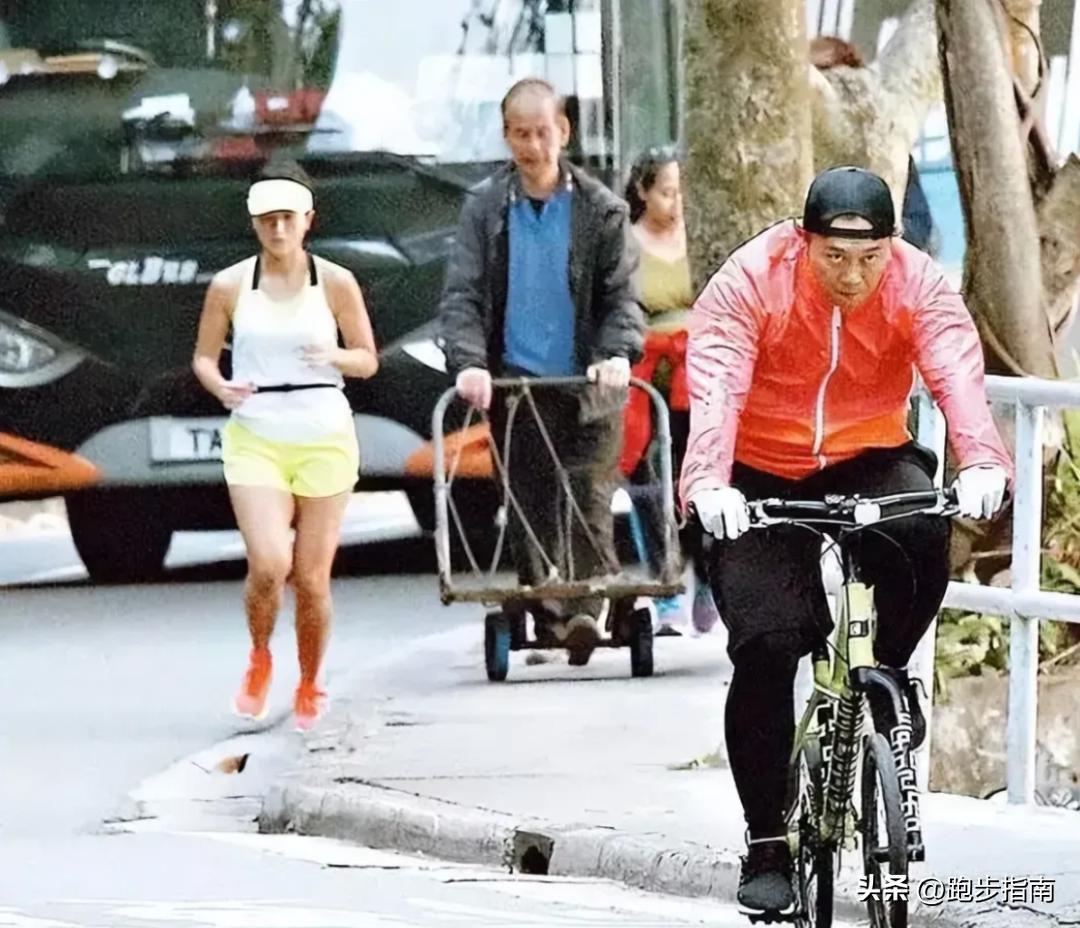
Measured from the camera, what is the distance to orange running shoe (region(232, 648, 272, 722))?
12336mm

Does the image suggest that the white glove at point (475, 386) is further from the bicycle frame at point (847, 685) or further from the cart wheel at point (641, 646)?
the bicycle frame at point (847, 685)

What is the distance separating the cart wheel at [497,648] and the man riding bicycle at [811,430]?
5266mm

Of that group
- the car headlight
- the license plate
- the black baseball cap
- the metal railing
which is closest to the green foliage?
the metal railing

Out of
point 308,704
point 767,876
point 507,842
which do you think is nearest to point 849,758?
point 767,876

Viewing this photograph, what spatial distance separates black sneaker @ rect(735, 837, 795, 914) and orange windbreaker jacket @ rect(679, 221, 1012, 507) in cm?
76

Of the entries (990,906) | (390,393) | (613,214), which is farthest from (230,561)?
(990,906)

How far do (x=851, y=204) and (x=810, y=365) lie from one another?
15.7 inches

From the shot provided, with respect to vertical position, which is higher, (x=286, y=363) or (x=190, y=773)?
(x=286, y=363)

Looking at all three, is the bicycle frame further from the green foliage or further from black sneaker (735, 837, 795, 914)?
the green foliage

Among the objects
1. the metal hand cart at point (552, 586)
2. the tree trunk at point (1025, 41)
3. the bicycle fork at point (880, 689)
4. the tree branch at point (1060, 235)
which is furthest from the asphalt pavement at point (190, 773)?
the tree trunk at point (1025, 41)

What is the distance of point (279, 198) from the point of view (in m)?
12.4

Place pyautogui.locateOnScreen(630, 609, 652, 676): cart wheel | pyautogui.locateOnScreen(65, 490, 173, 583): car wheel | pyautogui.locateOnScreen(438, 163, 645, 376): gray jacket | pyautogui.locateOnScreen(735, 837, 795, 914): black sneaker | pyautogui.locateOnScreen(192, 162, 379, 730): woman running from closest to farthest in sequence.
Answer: pyautogui.locateOnScreen(735, 837, 795, 914): black sneaker, pyautogui.locateOnScreen(192, 162, 379, 730): woman running, pyautogui.locateOnScreen(438, 163, 645, 376): gray jacket, pyautogui.locateOnScreen(630, 609, 652, 676): cart wheel, pyautogui.locateOnScreen(65, 490, 173, 583): car wheel

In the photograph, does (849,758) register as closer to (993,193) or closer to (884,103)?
(993,193)

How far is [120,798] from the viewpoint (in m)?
11.0
